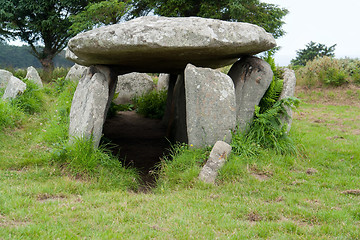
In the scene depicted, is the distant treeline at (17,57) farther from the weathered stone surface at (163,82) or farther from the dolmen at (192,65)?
the dolmen at (192,65)

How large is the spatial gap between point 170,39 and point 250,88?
2010 mm

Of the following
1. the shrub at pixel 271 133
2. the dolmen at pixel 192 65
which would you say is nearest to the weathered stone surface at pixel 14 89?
the dolmen at pixel 192 65

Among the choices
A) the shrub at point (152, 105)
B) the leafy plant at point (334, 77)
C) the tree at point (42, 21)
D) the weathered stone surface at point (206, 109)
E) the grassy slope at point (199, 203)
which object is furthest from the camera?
the tree at point (42, 21)

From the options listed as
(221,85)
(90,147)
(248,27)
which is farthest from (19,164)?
(248,27)

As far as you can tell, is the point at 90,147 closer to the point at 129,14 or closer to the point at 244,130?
the point at 244,130

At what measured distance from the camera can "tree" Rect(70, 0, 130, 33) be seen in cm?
2305

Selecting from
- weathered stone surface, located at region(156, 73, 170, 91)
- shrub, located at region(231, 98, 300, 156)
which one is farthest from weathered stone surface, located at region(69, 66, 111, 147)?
weathered stone surface, located at region(156, 73, 170, 91)

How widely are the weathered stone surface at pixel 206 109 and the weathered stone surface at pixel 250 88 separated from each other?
0.55m

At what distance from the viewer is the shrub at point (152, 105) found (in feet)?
42.9

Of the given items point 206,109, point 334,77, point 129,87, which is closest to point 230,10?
point 334,77

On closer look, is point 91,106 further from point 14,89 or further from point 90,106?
point 14,89

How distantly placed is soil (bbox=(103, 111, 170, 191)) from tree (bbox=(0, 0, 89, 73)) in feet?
A: 51.0

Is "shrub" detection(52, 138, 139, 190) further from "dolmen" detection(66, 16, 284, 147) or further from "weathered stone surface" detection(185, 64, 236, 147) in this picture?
"weathered stone surface" detection(185, 64, 236, 147)

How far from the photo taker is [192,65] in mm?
6543
